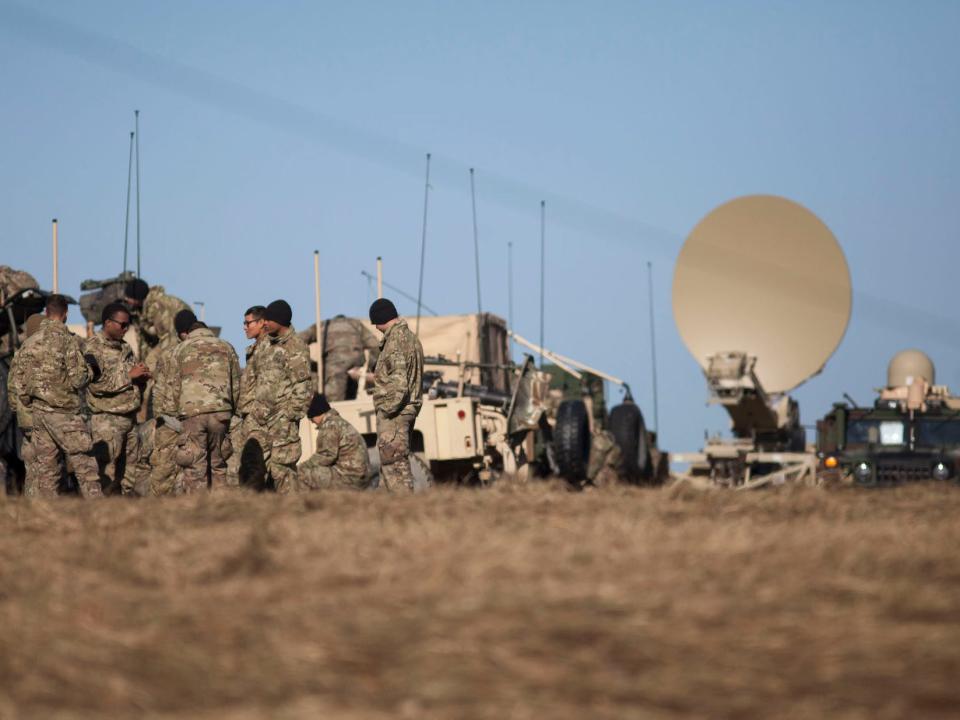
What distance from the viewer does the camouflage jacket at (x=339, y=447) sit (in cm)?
1241

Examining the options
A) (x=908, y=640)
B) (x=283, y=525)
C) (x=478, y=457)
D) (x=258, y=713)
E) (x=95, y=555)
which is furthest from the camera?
(x=478, y=457)

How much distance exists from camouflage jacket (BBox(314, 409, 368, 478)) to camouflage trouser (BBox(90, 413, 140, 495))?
1.90 m

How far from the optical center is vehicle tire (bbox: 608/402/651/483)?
19359mm

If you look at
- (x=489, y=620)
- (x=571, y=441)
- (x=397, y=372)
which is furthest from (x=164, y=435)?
(x=489, y=620)

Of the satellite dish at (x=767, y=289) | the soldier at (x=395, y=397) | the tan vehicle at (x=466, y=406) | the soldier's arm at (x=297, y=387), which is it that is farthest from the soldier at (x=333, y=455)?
the satellite dish at (x=767, y=289)

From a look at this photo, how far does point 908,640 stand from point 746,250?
18.3 m

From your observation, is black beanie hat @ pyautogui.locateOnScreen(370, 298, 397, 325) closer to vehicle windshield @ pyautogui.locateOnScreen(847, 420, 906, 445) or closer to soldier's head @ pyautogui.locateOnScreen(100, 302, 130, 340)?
soldier's head @ pyautogui.locateOnScreen(100, 302, 130, 340)

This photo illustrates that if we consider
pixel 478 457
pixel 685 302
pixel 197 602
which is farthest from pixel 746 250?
pixel 197 602

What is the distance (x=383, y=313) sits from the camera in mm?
12273

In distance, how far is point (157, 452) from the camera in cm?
1242

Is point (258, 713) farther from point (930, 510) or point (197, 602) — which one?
point (930, 510)

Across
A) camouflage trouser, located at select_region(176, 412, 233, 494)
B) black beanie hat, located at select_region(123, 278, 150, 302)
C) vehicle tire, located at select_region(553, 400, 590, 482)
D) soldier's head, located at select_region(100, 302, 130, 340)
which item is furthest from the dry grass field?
vehicle tire, located at select_region(553, 400, 590, 482)

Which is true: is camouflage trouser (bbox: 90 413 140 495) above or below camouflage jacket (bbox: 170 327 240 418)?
below

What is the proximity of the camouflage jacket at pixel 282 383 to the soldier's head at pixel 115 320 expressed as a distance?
149cm
